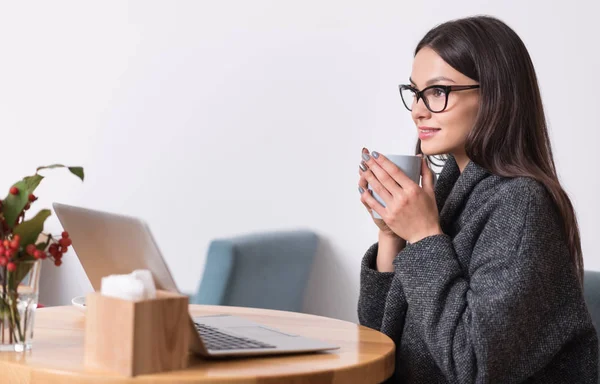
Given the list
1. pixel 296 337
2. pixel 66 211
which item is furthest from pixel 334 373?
pixel 66 211

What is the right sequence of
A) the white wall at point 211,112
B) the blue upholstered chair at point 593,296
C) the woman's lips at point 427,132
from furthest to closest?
1. the white wall at point 211,112
2. the blue upholstered chair at point 593,296
3. the woman's lips at point 427,132

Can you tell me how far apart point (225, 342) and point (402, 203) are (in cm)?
38

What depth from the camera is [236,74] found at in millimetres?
2721

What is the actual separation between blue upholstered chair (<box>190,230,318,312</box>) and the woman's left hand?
935mm

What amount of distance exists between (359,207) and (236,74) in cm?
61

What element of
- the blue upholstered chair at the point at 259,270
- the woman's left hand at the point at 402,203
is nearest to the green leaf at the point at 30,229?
the woman's left hand at the point at 402,203

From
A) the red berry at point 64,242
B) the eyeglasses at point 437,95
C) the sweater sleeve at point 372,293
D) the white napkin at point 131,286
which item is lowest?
the sweater sleeve at point 372,293

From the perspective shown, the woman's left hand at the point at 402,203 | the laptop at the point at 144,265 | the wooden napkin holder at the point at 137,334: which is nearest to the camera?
the wooden napkin holder at the point at 137,334

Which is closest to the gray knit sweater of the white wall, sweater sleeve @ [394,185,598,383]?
sweater sleeve @ [394,185,598,383]

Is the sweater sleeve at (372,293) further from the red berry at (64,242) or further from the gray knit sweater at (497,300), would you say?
the red berry at (64,242)

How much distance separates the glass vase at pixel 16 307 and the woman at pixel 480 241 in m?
0.55

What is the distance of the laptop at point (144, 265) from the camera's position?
3.31 ft

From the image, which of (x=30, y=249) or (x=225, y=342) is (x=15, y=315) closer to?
(x=30, y=249)

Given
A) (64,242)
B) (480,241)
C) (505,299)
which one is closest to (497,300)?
(505,299)
